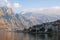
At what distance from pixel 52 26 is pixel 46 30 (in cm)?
855

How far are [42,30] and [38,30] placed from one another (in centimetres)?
801

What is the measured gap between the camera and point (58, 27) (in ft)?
526

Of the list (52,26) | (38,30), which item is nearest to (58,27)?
(52,26)

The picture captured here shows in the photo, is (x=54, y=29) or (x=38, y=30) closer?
(x=54, y=29)

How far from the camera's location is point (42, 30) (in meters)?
161

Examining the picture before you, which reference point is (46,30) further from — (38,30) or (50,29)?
(38,30)

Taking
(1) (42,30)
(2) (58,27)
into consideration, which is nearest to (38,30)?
(1) (42,30)

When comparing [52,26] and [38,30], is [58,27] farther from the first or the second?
[38,30]

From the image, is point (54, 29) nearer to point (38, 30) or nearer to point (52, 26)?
point (52, 26)

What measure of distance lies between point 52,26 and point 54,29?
16.4 feet

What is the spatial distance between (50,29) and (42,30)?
8.50 metres

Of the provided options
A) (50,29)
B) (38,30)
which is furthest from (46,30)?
(38,30)

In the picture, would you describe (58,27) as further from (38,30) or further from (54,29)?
(38,30)

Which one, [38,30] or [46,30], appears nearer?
[46,30]
